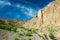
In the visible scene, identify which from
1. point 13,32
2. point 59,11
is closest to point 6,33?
point 13,32

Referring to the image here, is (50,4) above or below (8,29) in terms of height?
above

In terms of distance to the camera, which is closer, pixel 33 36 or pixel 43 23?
pixel 33 36

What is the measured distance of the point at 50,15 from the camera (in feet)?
105

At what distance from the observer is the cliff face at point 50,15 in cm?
3091

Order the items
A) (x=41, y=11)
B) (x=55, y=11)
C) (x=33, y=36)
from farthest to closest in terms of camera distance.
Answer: (x=41, y=11), (x=55, y=11), (x=33, y=36)

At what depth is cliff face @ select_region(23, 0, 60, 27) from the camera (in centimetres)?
3091

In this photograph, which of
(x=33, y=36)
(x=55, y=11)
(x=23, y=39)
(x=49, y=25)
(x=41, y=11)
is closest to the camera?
(x=23, y=39)

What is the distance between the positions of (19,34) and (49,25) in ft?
48.2

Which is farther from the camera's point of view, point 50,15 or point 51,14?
point 50,15

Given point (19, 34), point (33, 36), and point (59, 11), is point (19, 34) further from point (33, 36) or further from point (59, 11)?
point (59, 11)

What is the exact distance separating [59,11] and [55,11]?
73 centimetres

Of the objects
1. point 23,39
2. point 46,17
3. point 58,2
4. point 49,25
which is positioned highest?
point 58,2

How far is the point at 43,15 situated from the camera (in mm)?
33219

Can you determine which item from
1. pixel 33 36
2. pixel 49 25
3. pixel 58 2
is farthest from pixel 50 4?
pixel 33 36
